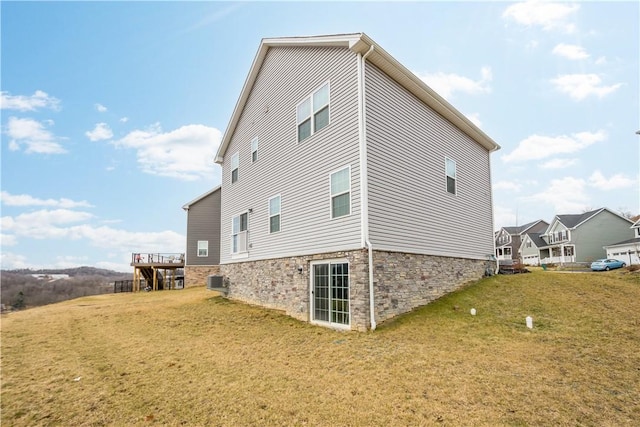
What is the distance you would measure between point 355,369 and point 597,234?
39.4 m

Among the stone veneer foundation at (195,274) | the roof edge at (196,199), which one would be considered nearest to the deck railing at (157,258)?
the stone veneer foundation at (195,274)

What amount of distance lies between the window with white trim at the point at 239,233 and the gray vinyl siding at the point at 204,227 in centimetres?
1324

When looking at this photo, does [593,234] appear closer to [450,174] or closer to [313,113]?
[450,174]

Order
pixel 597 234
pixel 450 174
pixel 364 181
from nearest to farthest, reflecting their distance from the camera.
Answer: pixel 364 181, pixel 450 174, pixel 597 234

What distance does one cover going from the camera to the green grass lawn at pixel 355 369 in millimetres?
4445

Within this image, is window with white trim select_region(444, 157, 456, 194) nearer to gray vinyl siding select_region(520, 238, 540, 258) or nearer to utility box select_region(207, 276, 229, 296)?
utility box select_region(207, 276, 229, 296)

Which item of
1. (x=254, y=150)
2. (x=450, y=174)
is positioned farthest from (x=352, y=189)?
(x=254, y=150)

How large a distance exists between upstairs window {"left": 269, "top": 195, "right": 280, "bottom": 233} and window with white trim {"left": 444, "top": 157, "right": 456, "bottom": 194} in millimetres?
6382

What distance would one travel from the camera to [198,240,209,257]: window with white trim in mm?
27719

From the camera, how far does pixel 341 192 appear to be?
938cm

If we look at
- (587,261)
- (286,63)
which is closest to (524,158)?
(587,261)

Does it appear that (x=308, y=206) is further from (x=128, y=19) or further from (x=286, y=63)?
(x=128, y=19)

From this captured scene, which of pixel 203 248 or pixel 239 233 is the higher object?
pixel 239 233

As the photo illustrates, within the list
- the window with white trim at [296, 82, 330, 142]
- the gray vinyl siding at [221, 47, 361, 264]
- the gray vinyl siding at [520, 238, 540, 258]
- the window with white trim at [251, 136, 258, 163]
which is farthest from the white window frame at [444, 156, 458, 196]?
the gray vinyl siding at [520, 238, 540, 258]
